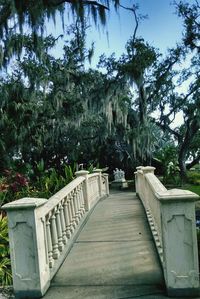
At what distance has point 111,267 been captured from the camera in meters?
4.10

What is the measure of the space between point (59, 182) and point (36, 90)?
257 inches

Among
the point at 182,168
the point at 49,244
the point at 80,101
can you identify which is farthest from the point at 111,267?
the point at 182,168

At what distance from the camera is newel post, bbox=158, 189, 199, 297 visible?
3279 mm

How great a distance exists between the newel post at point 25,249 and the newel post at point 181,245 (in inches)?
47.6

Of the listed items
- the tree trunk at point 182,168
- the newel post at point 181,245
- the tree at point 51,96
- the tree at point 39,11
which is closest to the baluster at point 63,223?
the newel post at point 181,245

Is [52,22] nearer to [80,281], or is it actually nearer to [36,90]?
[36,90]

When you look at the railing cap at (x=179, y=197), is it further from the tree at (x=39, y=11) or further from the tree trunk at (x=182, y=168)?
the tree trunk at (x=182, y=168)

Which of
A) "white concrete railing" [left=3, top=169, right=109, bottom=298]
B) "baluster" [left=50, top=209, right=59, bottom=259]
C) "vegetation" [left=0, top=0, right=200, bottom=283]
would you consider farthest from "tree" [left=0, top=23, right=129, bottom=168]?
"white concrete railing" [left=3, top=169, right=109, bottom=298]

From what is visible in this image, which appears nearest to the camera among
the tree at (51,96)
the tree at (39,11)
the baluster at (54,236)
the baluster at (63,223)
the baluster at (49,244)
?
the baluster at (49,244)

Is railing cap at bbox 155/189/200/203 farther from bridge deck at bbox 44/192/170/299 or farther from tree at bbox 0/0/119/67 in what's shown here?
tree at bbox 0/0/119/67

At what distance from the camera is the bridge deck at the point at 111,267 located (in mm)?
A: 3484

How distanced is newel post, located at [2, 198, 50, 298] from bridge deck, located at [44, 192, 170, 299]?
198 millimetres

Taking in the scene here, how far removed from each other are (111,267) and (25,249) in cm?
111

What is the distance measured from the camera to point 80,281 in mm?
3775
